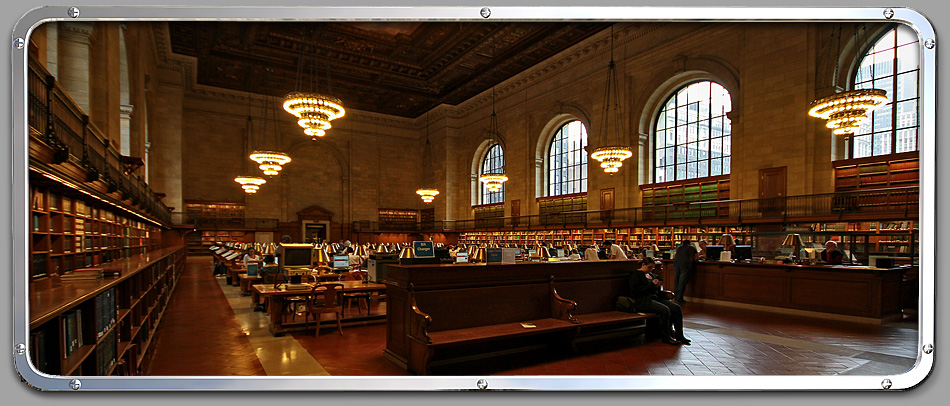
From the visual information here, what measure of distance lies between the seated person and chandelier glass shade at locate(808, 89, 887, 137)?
3075mm

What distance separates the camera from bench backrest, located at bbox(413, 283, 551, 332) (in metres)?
3.97

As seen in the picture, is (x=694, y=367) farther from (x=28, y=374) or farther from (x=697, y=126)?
(x=697, y=126)

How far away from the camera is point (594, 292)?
16.7 feet

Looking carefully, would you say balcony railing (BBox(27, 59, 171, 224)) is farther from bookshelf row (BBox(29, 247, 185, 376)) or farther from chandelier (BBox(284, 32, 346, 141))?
chandelier (BBox(284, 32, 346, 141))

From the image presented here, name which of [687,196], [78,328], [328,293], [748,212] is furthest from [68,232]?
[687,196]

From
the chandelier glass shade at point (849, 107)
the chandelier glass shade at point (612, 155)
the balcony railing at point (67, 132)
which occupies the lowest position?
the balcony railing at point (67, 132)

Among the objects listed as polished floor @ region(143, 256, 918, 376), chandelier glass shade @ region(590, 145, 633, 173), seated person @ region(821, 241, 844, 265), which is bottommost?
polished floor @ region(143, 256, 918, 376)

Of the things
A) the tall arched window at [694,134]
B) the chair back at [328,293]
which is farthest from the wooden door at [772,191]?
the chair back at [328,293]

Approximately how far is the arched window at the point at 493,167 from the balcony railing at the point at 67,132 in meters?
18.4

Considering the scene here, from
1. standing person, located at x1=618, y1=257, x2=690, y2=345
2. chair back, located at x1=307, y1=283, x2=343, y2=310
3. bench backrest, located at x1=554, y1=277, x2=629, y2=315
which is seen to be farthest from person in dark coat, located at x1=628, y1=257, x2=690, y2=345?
chair back, located at x1=307, y1=283, x2=343, y2=310

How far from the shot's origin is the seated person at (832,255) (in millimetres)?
7363

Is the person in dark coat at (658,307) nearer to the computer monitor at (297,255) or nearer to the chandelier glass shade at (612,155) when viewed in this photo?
the computer monitor at (297,255)

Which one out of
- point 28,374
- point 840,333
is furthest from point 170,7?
point 840,333

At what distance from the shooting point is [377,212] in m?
29.8
